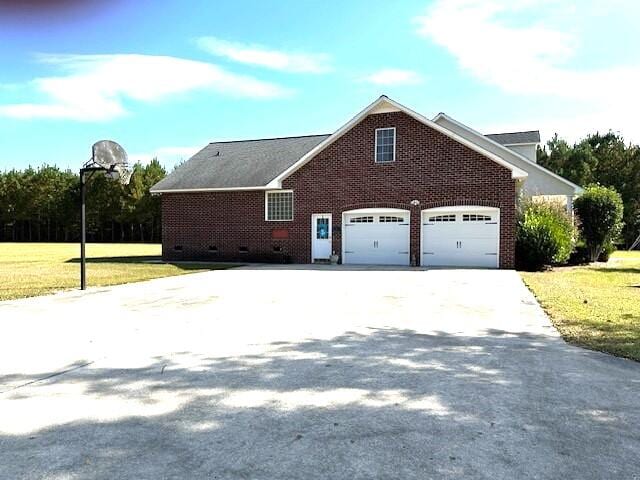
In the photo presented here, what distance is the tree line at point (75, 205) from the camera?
6531 centimetres

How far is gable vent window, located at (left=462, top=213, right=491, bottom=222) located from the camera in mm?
19828

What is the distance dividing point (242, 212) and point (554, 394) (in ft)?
66.1

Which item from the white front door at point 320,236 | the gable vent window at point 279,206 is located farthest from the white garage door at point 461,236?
the gable vent window at point 279,206

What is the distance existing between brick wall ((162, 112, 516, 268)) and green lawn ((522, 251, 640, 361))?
4281mm

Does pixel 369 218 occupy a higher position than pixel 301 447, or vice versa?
pixel 369 218

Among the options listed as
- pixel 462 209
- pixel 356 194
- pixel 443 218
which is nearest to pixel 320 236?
pixel 356 194

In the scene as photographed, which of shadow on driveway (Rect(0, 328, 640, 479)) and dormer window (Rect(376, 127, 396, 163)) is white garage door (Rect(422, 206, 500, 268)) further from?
shadow on driveway (Rect(0, 328, 640, 479))

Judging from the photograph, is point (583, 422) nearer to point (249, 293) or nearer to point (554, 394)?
point (554, 394)

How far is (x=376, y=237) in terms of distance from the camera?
70.6 ft

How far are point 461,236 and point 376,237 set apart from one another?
333 cm

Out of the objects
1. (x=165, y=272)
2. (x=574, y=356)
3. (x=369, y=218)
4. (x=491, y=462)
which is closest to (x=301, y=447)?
(x=491, y=462)

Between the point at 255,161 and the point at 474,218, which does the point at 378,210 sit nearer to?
the point at 474,218

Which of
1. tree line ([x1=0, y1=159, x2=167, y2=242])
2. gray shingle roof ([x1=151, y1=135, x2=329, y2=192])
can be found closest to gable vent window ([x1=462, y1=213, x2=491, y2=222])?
gray shingle roof ([x1=151, y1=135, x2=329, y2=192])

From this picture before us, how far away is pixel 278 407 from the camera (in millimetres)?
4488
